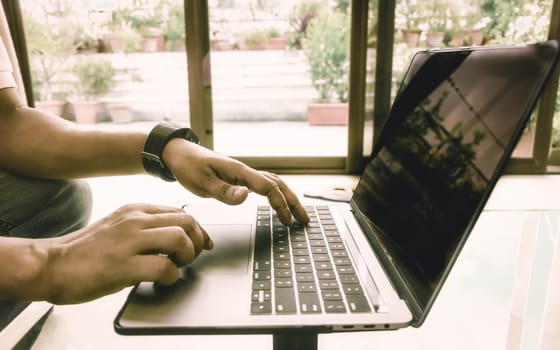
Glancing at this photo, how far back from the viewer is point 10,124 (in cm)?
84

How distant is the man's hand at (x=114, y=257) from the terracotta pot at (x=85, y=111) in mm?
4053

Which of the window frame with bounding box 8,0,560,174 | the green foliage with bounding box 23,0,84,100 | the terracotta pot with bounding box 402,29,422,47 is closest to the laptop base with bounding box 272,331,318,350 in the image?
the window frame with bounding box 8,0,560,174

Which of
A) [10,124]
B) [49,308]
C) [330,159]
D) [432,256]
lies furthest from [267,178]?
[330,159]

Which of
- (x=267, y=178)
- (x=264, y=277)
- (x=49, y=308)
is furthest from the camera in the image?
(x=49, y=308)

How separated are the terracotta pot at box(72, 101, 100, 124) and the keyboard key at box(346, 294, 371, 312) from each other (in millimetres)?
4220

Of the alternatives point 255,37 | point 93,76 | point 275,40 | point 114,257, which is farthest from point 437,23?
point 93,76

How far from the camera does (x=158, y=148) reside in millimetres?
758

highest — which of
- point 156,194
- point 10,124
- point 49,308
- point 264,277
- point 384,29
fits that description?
point 384,29

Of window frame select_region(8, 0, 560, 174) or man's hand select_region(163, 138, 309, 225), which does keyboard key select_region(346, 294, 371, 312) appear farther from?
window frame select_region(8, 0, 560, 174)

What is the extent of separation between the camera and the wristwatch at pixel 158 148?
2.49ft

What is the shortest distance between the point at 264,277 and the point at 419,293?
0.20m

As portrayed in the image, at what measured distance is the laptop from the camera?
441 mm

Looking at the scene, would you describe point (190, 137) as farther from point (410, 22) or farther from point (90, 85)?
point (90, 85)

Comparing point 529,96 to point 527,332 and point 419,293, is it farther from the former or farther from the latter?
point 527,332
